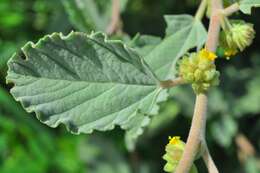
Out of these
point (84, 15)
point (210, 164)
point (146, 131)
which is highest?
point (84, 15)

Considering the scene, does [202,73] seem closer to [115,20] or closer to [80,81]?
[80,81]

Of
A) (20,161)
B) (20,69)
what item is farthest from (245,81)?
(20,69)

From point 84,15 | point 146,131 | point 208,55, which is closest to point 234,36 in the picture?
point 208,55

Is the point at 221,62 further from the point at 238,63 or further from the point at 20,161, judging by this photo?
the point at 20,161

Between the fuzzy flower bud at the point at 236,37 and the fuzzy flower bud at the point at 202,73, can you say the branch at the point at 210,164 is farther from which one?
the fuzzy flower bud at the point at 236,37

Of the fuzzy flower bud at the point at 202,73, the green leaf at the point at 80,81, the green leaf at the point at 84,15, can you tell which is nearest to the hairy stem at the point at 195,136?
the fuzzy flower bud at the point at 202,73

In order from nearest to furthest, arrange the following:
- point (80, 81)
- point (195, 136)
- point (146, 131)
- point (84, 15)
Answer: point (195, 136) < point (80, 81) < point (84, 15) < point (146, 131)
